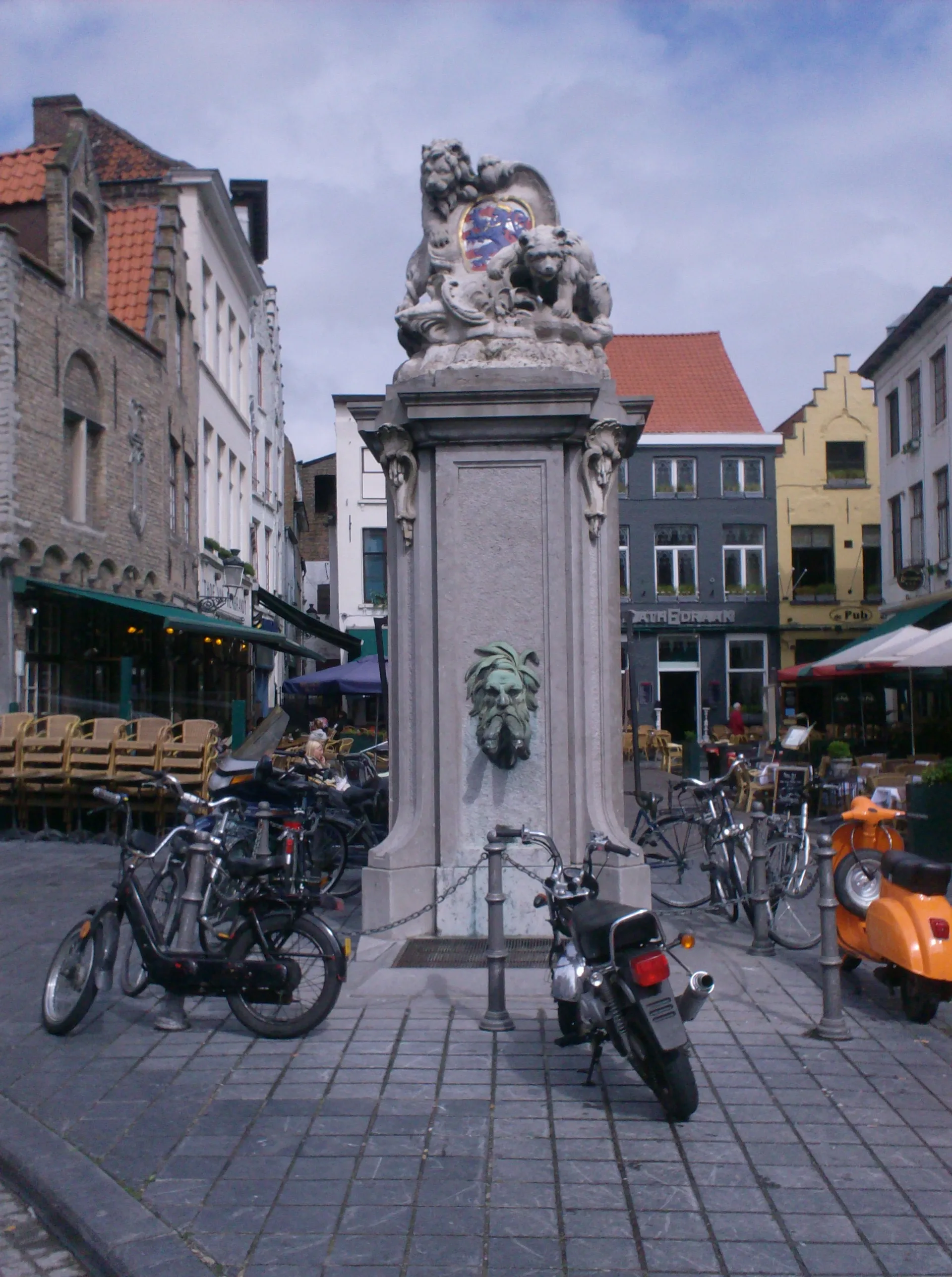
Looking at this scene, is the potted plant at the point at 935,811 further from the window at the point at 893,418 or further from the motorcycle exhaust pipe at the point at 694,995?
the window at the point at 893,418

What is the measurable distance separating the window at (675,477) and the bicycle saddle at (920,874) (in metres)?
33.8

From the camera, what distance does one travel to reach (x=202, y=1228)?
3.79 m

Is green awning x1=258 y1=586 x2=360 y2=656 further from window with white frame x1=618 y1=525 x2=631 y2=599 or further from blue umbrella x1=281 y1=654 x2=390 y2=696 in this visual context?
window with white frame x1=618 y1=525 x2=631 y2=599

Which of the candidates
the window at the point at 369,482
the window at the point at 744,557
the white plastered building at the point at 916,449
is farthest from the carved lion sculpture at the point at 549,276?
the window at the point at 744,557

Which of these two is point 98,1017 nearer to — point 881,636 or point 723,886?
point 723,886

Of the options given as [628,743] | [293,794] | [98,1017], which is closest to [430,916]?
[98,1017]

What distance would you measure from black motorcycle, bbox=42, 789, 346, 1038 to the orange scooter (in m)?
2.64

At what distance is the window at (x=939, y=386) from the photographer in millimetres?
28766

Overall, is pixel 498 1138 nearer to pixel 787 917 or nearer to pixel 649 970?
pixel 649 970

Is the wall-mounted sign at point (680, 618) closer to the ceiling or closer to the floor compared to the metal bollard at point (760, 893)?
closer to the ceiling

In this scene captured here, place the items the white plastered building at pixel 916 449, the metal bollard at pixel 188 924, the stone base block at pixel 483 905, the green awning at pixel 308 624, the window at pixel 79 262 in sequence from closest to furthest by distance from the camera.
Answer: the metal bollard at pixel 188 924 < the stone base block at pixel 483 905 < the window at pixel 79 262 < the green awning at pixel 308 624 < the white plastered building at pixel 916 449

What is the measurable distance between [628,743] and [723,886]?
19825 mm

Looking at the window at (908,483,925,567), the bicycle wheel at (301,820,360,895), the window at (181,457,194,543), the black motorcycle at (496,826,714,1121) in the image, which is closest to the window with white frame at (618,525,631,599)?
the window at (908,483,925,567)

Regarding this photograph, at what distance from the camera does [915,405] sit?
101 ft
